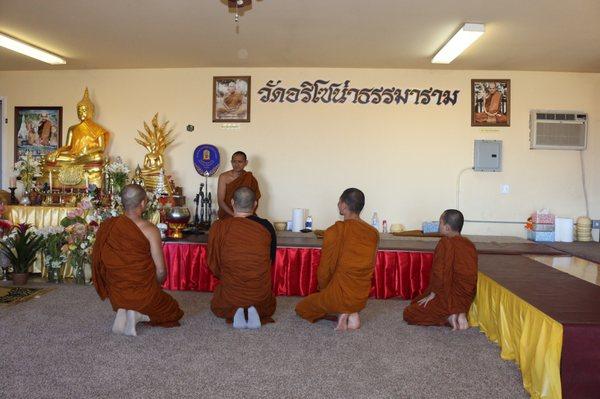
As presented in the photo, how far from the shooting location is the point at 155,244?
3.54 metres

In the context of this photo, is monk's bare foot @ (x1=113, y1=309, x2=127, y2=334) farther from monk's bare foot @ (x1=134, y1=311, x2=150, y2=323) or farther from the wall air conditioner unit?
the wall air conditioner unit

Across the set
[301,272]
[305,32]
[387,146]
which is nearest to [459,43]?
[305,32]

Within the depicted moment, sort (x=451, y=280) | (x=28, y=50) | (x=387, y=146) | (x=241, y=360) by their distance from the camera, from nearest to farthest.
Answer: (x=241, y=360)
(x=451, y=280)
(x=28, y=50)
(x=387, y=146)

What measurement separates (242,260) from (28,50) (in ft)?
13.2

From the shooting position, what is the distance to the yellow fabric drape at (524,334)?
2.45m

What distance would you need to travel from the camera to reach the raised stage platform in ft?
7.86

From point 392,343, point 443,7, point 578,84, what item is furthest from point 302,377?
point 578,84

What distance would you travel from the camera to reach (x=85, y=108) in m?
6.49

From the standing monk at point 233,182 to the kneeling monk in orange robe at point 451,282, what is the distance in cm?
266

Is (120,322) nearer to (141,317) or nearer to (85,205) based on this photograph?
(141,317)

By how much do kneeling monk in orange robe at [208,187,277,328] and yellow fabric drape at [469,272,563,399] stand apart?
1.72m

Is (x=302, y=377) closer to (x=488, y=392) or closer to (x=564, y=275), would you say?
(x=488, y=392)

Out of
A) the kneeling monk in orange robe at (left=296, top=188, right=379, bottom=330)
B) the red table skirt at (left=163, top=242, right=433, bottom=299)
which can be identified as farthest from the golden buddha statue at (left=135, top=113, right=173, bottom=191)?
the kneeling monk in orange robe at (left=296, top=188, right=379, bottom=330)

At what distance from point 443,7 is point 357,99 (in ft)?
7.67
